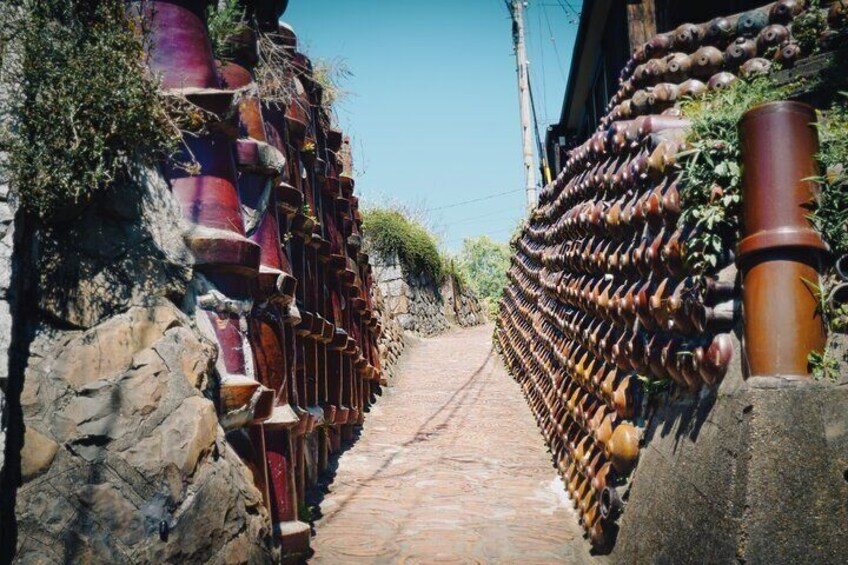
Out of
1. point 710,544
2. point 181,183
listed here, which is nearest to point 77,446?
point 181,183

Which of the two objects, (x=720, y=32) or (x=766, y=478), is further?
(x=720, y=32)

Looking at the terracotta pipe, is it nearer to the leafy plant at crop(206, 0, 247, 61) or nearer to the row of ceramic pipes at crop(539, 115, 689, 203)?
the row of ceramic pipes at crop(539, 115, 689, 203)

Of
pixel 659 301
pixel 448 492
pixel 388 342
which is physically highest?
pixel 659 301

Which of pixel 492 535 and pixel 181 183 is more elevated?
pixel 181 183

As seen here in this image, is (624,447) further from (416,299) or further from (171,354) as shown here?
(416,299)

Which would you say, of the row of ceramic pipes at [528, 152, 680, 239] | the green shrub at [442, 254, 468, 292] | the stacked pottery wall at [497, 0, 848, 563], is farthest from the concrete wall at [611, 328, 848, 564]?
the green shrub at [442, 254, 468, 292]

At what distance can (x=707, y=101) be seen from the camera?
146 inches

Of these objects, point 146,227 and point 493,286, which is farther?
point 493,286

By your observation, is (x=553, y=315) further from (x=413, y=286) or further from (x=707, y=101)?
(x=413, y=286)

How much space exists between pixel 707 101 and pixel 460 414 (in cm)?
533

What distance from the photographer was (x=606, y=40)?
26.2 feet

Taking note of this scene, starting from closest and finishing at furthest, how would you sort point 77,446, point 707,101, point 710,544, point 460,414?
1. point 710,544
2. point 77,446
3. point 707,101
4. point 460,414

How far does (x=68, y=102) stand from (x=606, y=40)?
701 cm

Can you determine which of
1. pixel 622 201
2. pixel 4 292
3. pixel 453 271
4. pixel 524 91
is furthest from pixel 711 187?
pixel 453 271
